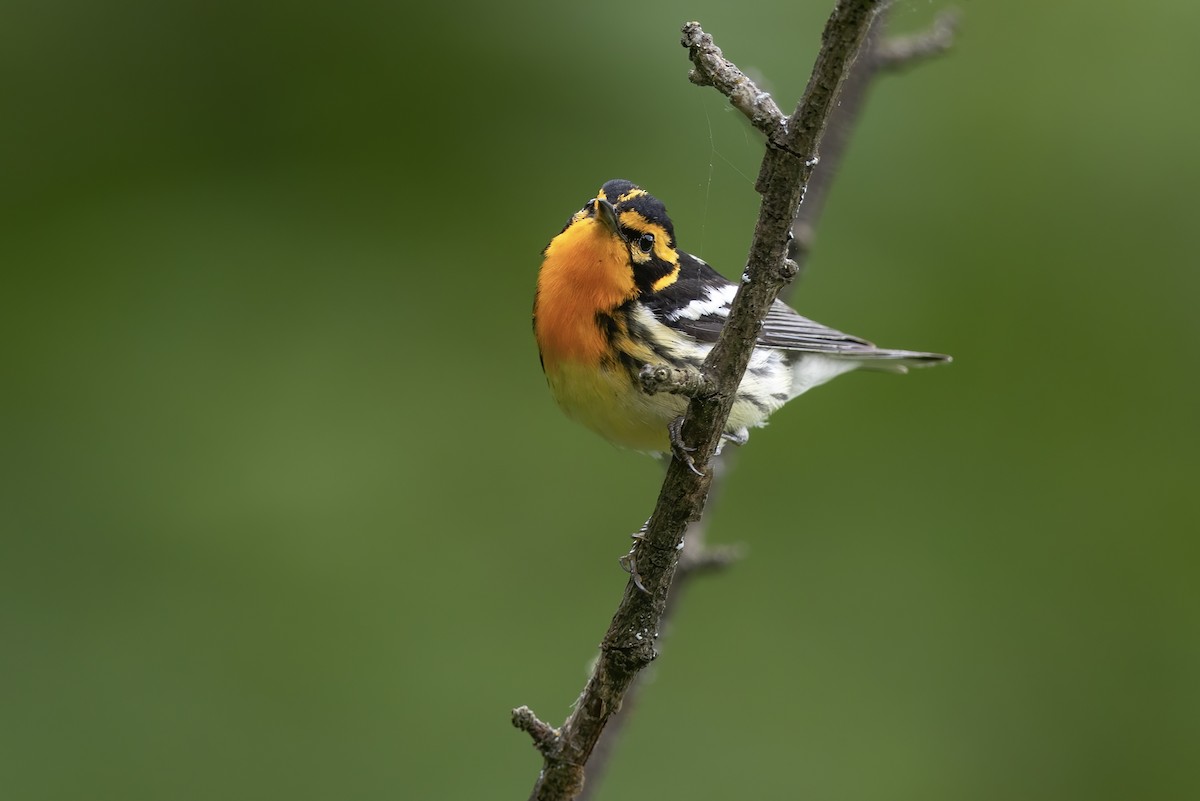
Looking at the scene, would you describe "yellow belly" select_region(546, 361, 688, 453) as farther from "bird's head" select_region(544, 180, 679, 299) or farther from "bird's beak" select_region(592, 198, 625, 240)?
"bird's beak" select_region(592, 198, 625, 240)

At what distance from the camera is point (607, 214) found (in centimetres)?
306

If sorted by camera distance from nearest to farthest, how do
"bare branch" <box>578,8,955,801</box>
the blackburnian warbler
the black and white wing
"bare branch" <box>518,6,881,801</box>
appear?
"bare branch" <box>518,6,881,801</box>
"bare branch" <box>578,8,955,801</box>
the blackburnian warbler
the black and white wing

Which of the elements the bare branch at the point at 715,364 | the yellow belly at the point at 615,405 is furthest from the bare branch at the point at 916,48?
the bare branch at the point at 715,364

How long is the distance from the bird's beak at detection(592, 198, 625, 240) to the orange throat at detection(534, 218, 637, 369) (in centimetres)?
3

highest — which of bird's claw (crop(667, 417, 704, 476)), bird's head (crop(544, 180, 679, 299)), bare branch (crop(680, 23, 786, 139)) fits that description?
bare branch (crop(680, 23, 786, 139))

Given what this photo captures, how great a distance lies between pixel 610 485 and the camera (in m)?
4.55

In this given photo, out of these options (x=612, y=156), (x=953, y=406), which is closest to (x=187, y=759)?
(x=612, y=156)

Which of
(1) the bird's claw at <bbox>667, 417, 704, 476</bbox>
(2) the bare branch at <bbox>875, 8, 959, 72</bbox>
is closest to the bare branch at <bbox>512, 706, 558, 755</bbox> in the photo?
(1) the bird's claw at <bbox>667, 417, 704, 476</bbox>

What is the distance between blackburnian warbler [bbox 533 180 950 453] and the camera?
3.06 meters

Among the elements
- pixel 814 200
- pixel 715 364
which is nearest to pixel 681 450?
pixel 715 364

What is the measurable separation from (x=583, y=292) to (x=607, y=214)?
0.21 meters

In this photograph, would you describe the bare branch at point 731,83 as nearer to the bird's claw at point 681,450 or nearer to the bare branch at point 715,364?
the bare branch at point 715,364

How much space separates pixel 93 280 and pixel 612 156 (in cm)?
193

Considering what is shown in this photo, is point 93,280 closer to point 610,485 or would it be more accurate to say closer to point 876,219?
point 610,485
